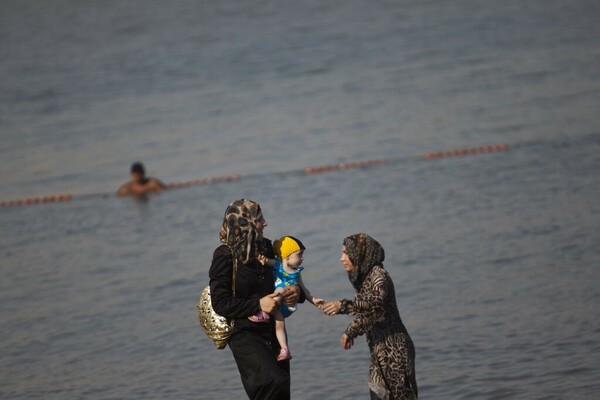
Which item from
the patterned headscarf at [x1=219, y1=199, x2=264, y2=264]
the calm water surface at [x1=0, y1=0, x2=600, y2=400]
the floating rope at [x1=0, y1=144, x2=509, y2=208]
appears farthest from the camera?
the floating rope at [x1=0, y1=144, x2=509, y2=208]

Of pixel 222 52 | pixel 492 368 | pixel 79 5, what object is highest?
pixel 79 5

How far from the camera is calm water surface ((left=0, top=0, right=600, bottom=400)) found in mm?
9984

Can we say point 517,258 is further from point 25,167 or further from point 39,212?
point 25,167

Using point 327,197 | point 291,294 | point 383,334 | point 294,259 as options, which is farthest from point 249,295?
point 327,197

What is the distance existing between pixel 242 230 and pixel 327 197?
10.0 metres

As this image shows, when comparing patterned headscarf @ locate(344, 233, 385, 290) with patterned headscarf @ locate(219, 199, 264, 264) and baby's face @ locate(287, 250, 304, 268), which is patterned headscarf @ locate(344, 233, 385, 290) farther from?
patterned headscarf @ locate(219, 199, 264, 264)

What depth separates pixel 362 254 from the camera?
22.4 ft

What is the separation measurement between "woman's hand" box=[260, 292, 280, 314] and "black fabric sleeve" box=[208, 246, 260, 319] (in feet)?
0.17

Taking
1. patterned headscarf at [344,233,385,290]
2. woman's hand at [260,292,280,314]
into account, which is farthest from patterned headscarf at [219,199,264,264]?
patterned headscarf at [344,233,385,290]

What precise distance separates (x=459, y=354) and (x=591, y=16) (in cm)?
2403

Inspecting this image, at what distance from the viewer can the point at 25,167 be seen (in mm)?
22281

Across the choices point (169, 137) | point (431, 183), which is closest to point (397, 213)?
point (431, 183)

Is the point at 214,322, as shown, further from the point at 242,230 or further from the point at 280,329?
the point at 242,230

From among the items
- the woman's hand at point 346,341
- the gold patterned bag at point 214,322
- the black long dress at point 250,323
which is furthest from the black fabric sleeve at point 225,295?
the woman's hand at point 346,341
